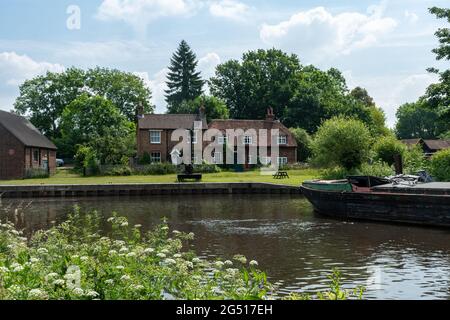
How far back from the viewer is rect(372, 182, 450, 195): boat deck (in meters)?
25.1

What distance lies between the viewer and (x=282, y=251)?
60.5 ft

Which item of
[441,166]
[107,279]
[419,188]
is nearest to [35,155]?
[441,166]

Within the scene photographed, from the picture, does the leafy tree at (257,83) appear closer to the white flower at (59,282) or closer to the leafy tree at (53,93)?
the leafy tree at (53,93)

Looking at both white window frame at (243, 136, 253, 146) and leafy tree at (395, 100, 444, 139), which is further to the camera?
leafy tree at (395, 100, 444, 139)

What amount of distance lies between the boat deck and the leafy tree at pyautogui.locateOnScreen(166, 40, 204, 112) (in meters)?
82.9

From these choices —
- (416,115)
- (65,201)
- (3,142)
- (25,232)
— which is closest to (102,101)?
(3,142)

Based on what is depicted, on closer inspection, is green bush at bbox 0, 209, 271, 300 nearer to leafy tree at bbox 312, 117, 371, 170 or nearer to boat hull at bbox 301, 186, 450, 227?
boat hull at bbox 301, 186, 450, 227

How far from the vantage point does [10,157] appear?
6012cm

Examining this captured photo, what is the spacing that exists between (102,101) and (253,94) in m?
30.1

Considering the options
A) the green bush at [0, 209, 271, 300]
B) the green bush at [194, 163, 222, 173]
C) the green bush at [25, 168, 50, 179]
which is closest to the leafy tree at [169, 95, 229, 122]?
the green bush at [194, 163, 222, 173]

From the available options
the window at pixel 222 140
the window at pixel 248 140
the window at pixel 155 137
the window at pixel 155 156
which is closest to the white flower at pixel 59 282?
the window at pixel 155 156

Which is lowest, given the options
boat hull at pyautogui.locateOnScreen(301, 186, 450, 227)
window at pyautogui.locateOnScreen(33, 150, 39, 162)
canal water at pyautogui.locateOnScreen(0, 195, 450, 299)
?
canal water at pyautogui.locateOnScreen(0, 195, 450, 299)

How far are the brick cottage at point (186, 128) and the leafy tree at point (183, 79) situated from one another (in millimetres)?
34375
